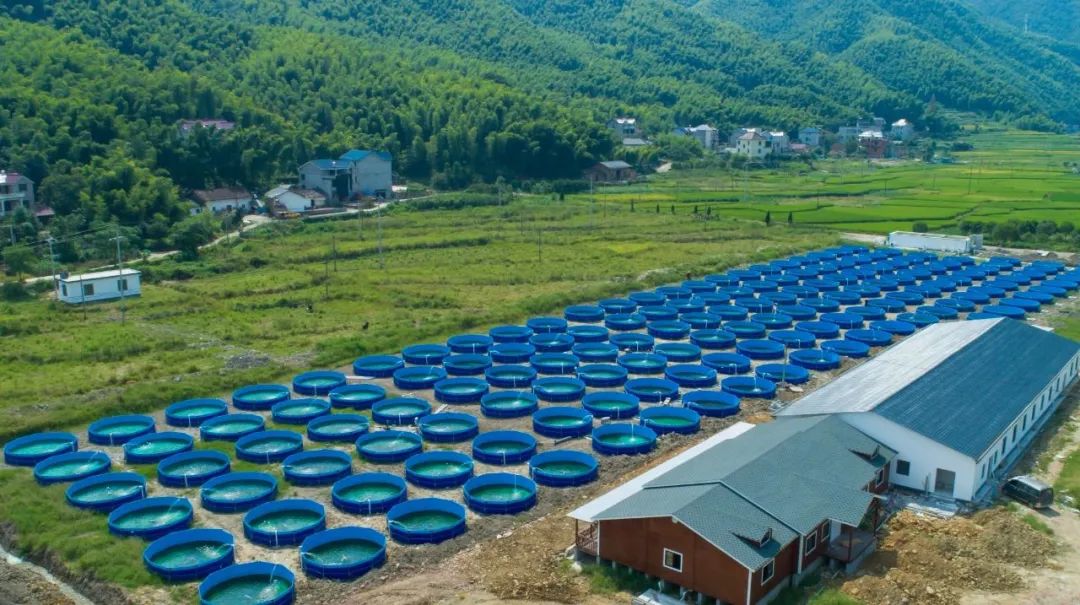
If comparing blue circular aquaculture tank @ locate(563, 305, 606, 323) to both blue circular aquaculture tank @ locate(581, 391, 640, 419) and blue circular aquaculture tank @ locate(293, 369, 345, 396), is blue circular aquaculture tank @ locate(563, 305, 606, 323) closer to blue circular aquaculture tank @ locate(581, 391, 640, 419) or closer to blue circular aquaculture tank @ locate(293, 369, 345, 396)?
blue circular aquaculture tank @ locate(581, 391, 640, 419)

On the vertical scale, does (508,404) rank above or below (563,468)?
above

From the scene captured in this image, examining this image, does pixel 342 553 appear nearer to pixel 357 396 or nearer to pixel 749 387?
pixel 357 396

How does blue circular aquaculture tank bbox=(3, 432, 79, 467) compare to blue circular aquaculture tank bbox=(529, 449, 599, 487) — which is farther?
blue circular aquaculture tank bbox=(3, 432, 79, 467)

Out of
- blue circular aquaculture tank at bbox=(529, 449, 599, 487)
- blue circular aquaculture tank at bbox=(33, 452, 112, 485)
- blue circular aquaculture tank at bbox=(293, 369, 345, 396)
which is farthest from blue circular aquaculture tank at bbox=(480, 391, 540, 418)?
blue circular aquaculture tank at bbox=(33, 452, 112, 485)

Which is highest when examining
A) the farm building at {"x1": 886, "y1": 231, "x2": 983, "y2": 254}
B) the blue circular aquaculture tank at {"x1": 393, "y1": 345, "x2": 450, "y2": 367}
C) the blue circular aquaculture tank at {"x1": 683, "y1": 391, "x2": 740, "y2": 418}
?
the farm building at {"x1": 886, "y1": 231, "x2": 983, "y2": 254}

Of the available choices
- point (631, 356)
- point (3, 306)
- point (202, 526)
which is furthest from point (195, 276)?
point (202, 526)

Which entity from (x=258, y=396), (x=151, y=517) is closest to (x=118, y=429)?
(x=258, y=396)

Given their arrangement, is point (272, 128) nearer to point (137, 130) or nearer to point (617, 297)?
point (137, 130)
